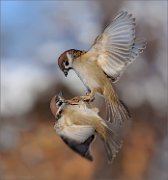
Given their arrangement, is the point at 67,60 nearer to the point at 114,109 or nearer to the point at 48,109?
the point at 114,109

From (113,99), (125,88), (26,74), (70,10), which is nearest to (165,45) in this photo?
(125,88)

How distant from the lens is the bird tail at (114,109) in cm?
68

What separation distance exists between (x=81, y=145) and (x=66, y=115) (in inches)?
2.1

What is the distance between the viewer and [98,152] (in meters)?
3.60

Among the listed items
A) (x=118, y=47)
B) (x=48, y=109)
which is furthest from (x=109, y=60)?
(x=48, y=109)

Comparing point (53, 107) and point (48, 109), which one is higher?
point (53, 107)

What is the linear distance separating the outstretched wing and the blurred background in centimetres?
315

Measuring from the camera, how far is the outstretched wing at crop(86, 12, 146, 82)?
679 millimetres

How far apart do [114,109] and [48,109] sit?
3.44 m

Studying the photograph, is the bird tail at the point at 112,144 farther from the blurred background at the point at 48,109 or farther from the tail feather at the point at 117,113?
the blurred background at the point at 48,109

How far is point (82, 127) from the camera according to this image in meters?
0.66

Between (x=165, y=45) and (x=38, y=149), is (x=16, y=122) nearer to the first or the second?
(x=38, y=149)

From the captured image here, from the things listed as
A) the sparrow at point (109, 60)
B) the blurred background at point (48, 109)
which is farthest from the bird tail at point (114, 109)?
the blurred background at point (48, 109)

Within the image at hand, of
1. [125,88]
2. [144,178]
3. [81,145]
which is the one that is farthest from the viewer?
[144,178]
